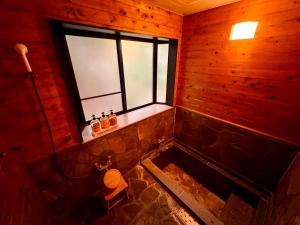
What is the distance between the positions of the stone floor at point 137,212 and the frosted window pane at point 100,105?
1.36 m

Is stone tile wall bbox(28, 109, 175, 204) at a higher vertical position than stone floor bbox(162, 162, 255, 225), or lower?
higher

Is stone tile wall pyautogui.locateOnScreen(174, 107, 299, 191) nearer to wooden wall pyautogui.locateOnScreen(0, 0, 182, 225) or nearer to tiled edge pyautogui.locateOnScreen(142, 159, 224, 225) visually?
tiled edge pyautogui.locateOnScreen(142, 159, 224, 225)

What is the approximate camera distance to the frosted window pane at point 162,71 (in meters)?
2.65

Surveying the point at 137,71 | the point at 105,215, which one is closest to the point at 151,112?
the point at 137,71

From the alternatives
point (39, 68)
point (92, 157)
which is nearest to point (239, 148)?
point (92, 157)

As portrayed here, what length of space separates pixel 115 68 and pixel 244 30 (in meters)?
1.93

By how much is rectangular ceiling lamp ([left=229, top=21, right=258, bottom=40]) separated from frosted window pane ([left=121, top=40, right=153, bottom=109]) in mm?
1423

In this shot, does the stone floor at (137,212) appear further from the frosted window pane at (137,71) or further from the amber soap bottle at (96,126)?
the frosted window pane at (137,71)

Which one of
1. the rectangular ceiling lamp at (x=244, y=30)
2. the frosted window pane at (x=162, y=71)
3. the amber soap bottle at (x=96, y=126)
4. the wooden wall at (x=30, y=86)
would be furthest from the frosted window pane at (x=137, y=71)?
the rectangular ceiling lamp at (x=244, y=30)

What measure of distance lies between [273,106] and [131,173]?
8.09ft

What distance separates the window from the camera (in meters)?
1.82

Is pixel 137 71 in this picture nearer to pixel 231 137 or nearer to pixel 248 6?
pixel 248 6

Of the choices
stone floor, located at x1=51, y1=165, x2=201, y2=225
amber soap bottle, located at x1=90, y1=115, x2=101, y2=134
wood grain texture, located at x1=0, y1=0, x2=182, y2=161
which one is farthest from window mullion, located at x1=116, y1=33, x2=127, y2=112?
stone floor, located at x1=51, y1=165, x2=201, y2=225

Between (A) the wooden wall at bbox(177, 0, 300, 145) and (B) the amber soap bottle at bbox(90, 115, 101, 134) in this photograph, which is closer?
(A) the wooden wall at bbox(177, 0, 300, 145)
